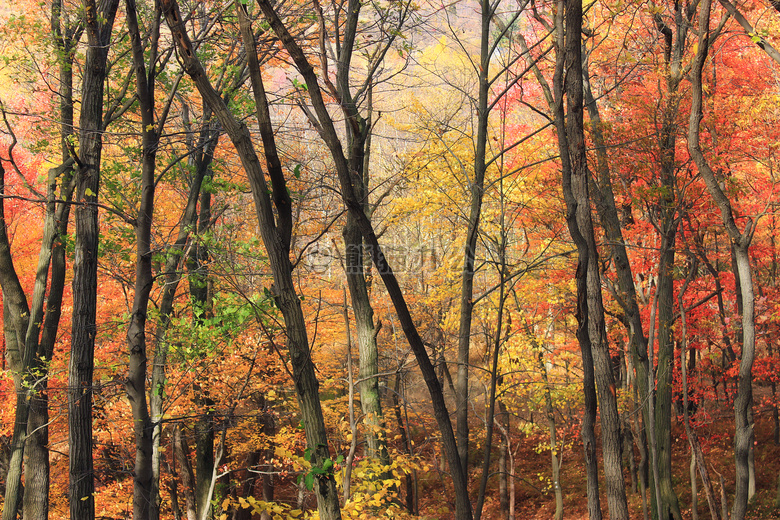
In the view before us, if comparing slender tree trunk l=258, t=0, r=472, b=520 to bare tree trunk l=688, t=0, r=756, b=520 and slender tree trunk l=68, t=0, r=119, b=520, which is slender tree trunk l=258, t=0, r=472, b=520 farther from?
bare tree trunk l=688, t=0, r=756, b=520

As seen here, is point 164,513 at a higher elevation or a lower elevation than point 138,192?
lower

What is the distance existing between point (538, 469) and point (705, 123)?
1342cm

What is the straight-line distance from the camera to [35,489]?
816 centimetres

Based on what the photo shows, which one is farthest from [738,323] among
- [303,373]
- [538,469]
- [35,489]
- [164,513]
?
[164,513]

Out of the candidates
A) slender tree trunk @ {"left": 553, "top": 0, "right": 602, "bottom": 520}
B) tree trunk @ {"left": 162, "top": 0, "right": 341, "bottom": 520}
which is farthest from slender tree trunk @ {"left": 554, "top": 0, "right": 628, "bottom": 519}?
tree trunk @ {"left": 162, "top": 0, "right": 341, "bottom": 520}

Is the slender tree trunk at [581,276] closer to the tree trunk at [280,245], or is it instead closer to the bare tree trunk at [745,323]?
the bare tree trunk at [745,323]

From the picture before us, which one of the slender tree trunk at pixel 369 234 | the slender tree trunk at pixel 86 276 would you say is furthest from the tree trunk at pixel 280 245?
the slender tree trunk at pixel 86 276

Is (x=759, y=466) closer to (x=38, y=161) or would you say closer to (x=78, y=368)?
(x=78, y=368)

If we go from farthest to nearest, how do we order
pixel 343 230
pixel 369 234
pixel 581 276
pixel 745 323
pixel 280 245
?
pixel 343 230 → pixel 745 323 → pixel 581 276 → pixel 369 234 → pixel 280 245

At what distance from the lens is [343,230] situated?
7.77 meters

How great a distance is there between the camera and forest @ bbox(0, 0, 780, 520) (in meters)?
5.03

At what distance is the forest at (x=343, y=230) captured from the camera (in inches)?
198

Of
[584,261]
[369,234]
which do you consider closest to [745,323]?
[584,261]

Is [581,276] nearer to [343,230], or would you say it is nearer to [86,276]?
[343,230]
